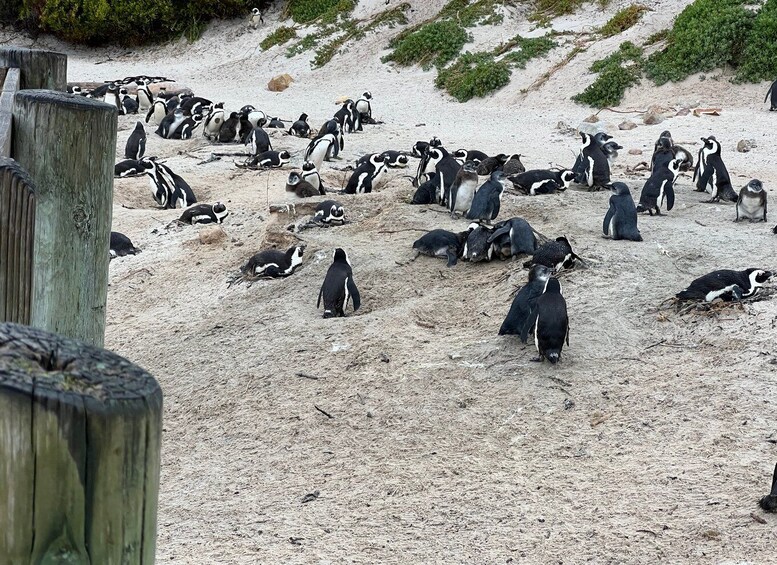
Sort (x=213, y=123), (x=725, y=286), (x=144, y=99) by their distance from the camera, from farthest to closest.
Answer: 1. (x=144, y=99)
2. (x=213, y=123)
3. (x=725, y=286)

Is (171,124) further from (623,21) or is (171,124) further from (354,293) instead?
(354,293)

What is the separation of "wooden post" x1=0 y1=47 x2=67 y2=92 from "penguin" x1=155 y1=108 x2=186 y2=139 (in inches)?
544

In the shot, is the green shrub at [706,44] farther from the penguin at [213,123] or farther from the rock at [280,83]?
the rock at [280,83]

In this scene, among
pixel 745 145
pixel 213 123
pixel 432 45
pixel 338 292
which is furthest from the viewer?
pixel 432 45

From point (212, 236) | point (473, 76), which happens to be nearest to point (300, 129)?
point (473, 76)

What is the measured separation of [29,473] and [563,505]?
11.8 feet

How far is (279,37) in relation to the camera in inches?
1022

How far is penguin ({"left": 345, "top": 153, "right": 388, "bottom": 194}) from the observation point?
11500 millimetres

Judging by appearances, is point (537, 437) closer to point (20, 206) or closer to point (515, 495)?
point (515, 495)

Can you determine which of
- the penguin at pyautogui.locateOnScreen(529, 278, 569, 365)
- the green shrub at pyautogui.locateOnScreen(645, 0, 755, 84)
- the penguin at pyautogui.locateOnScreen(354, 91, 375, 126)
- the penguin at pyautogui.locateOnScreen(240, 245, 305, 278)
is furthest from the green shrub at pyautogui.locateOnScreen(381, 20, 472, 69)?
the penguin at pyautogui.locateOnScreen(529, 278, 569, 365)

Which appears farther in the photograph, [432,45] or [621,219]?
[432,45]

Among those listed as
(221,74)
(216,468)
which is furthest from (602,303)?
(221,74)

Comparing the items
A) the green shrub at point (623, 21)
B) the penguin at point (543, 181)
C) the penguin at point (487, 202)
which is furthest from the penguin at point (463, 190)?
the green shrub at point (623, 21)

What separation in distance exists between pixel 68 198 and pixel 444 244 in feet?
19.1
